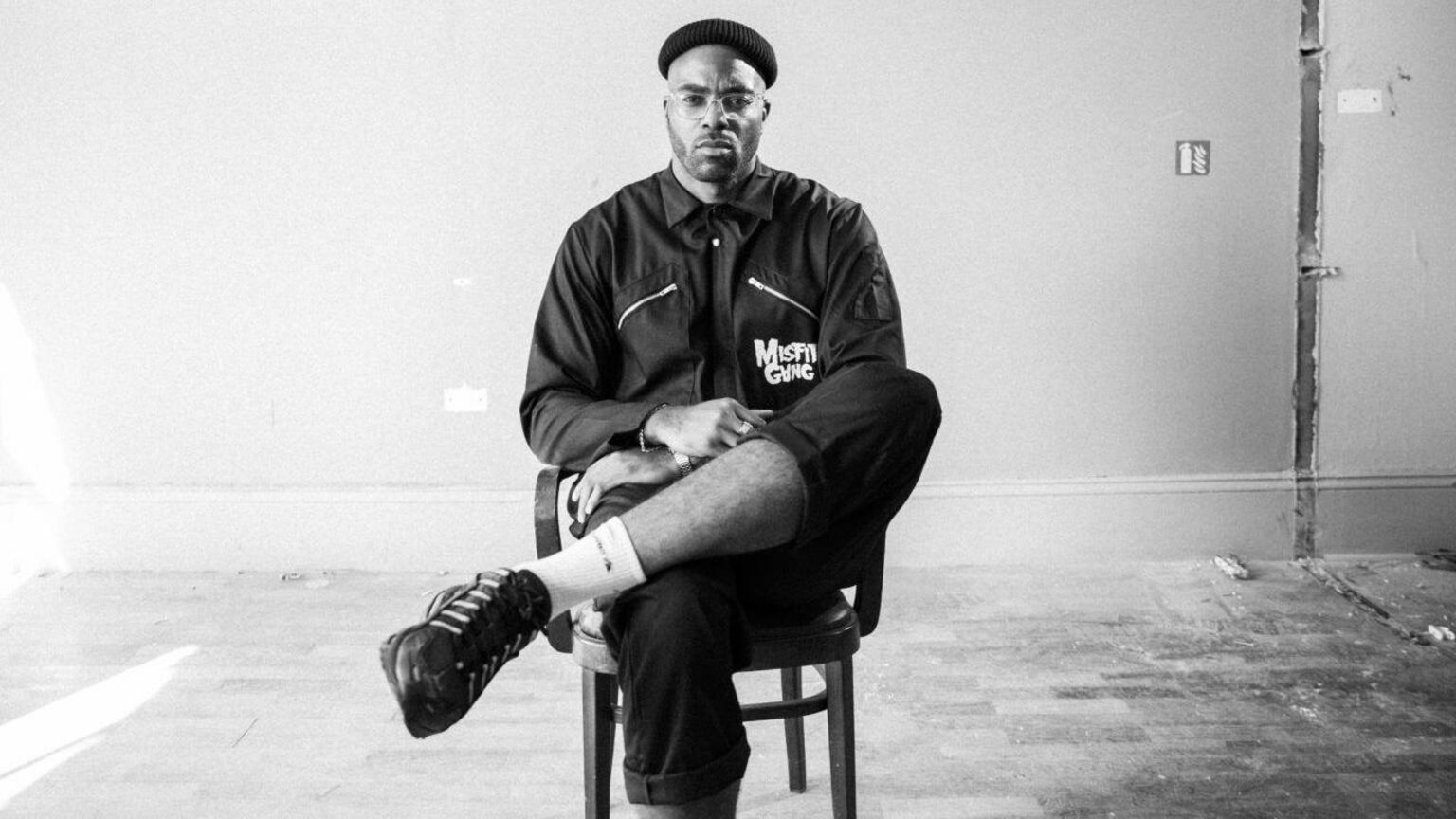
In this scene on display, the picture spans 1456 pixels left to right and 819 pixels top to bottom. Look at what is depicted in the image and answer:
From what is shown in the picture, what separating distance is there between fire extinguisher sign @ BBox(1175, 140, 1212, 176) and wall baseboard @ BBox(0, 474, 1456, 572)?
2.77ft

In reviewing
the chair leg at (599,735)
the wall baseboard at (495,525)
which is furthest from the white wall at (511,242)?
the chair leg at (599,735)

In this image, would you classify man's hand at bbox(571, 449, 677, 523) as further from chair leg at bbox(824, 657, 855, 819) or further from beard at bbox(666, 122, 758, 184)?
beard at bbox(666, 122, 758, 184)

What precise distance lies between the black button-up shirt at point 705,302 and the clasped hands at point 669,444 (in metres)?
0.15

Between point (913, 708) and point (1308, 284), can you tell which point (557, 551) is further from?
point (1308, 284)

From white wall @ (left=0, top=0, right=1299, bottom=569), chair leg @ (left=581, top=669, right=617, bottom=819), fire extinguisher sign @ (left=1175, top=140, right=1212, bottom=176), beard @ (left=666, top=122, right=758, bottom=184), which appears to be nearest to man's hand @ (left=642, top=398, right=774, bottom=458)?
chair leg @ (left=581, top=669, right=617, bottom=819)

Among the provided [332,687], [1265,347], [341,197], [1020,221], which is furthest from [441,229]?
[1265,347]

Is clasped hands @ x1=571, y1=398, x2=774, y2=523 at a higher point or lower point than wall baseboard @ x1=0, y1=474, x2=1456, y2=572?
higher

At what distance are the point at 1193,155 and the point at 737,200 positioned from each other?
6.04 ft

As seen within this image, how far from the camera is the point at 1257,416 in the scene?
3.37 meters

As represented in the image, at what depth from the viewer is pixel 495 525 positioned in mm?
3396

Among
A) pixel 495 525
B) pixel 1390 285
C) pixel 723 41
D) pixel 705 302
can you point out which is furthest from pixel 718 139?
pixel 1390 285

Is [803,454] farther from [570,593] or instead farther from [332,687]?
[332,687]

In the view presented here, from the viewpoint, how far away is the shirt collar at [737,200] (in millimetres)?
1967

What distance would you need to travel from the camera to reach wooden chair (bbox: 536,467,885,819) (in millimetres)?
1562
